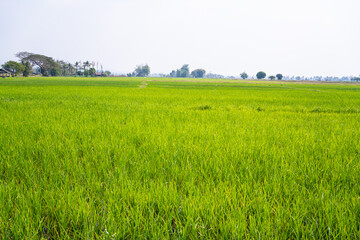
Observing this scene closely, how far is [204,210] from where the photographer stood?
137 centimetres

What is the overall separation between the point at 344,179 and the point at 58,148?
340 centimetres

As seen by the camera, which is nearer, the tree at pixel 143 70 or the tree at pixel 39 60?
the tree at pixel 39 60

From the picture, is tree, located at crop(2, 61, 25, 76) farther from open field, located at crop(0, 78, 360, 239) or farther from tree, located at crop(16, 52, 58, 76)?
open field, located at crop(0, 78, 360, 239)

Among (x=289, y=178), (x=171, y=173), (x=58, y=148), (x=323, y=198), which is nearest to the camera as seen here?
(x=323, y=198)

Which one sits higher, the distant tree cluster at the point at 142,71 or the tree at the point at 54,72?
the distant tree cluster at the point at 142,71

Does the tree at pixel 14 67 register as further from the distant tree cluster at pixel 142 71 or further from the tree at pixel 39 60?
the distant tree cluster at pixel 142 71

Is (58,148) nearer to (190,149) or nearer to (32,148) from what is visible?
(32,148)

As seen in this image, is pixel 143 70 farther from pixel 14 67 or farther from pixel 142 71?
pixel 14 67

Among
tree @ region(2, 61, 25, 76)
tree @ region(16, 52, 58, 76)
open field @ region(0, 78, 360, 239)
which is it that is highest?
tree @ region(16, 52, 58, 76)

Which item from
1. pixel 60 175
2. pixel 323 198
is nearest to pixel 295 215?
pixel 323 198

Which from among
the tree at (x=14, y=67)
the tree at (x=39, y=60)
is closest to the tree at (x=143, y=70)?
the tree at (x=39, y=60)

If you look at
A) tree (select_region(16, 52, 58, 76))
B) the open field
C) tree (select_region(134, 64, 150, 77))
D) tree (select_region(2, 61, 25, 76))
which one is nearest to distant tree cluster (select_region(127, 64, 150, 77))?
tree (select_region(134, 64, 150, 77))

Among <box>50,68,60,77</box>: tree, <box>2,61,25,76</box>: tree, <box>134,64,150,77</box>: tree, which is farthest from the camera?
<box>134,64,150,77</box>: tree

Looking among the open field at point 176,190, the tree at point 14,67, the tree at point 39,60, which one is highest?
the tree at point 39,60
